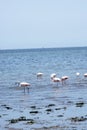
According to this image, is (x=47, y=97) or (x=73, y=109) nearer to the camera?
(x=73, y=109)

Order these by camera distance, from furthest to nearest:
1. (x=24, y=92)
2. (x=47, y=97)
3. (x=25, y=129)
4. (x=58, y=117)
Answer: (x=24, y=92) < (x=47, y=97) < (x=58, y=117) < (x=25, y=129)

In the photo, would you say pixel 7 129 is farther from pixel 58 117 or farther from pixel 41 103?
pixel 41 103

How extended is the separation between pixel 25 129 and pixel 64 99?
10.2m

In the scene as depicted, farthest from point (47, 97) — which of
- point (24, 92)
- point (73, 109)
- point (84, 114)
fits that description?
point (84, 114)

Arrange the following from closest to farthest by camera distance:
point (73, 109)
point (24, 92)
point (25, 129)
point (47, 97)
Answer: point (25, 129) < point (73, 109) < point (47, 97) < point (24, 92)

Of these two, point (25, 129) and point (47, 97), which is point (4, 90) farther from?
point (25, 129)

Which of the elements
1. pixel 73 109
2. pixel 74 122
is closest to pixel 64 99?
pixel 73 109

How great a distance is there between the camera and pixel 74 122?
21.4 m

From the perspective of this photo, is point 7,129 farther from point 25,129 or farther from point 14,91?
point 14,91

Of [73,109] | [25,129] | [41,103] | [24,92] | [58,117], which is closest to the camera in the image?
[25,129]

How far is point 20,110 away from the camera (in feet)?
84.5

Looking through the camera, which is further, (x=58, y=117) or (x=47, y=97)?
(x=47, y=97)

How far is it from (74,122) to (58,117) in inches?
65.7

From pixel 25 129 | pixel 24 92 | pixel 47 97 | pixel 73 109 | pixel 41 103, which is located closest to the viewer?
pixel 25 129
